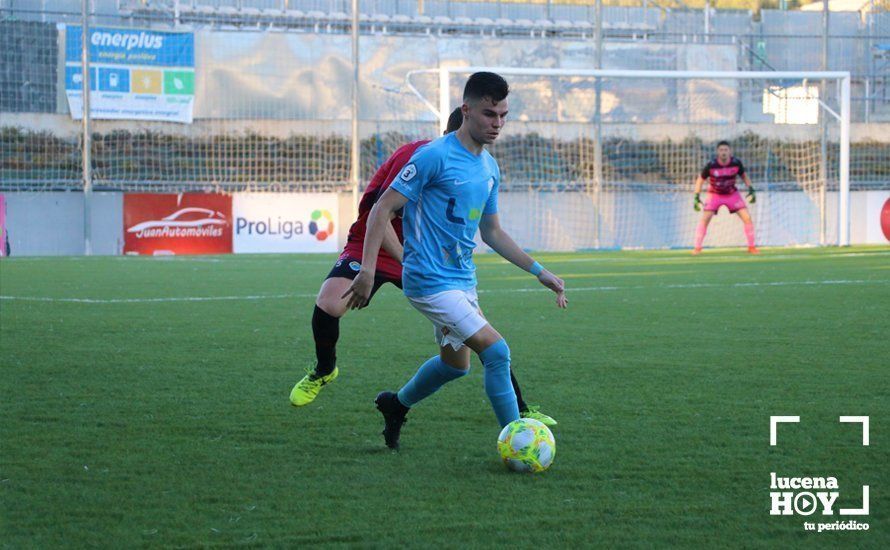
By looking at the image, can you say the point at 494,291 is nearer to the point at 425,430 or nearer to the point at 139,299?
the point at 139,299

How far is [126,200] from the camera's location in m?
27.2

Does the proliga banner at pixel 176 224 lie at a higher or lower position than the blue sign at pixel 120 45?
lower

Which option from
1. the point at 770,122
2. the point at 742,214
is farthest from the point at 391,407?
the point at 770,122

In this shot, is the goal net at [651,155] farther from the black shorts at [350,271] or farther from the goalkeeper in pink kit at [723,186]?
the black shorts at [350,271]

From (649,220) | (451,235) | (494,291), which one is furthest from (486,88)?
(649,220)

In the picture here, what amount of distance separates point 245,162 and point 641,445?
25.9m

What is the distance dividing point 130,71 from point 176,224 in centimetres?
401

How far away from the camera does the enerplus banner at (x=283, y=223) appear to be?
90.7 ft

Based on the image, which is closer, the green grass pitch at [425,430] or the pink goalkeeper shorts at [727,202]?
the green grass pitch at [425,430]

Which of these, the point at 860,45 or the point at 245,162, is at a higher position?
the point at 860,45

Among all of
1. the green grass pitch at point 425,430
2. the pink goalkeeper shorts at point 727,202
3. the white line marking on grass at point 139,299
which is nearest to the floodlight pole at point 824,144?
the pink goalkeeper shorts at point 727,202

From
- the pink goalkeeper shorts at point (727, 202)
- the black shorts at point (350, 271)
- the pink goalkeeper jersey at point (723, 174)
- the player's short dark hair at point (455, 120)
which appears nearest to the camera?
the player's short dark hair at point (455, 120)

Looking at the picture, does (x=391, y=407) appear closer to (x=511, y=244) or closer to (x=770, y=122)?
(x=511, y=244)

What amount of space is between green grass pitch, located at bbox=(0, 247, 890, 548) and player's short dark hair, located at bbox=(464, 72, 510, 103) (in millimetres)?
1450
